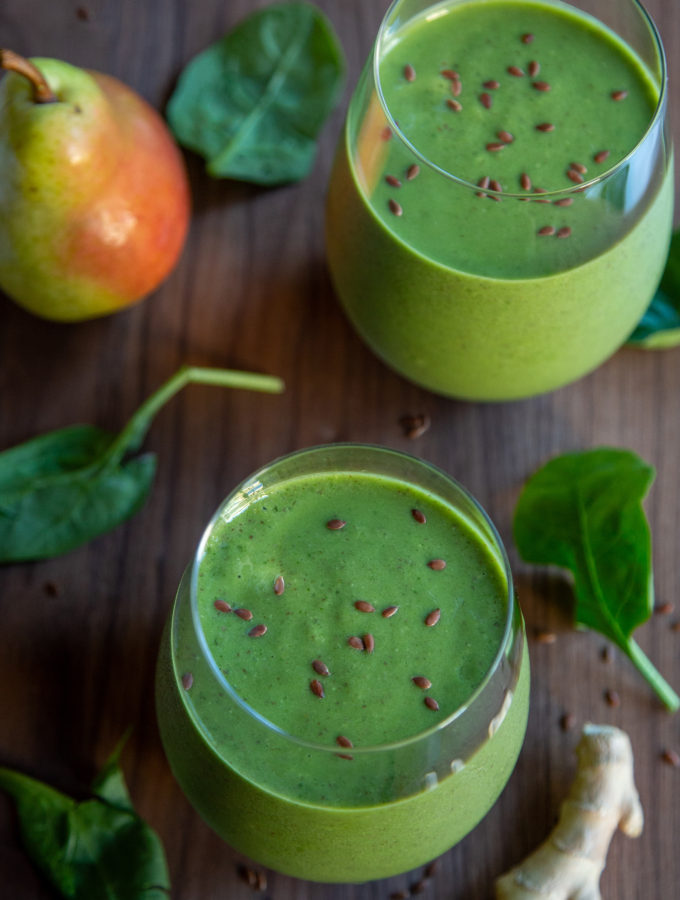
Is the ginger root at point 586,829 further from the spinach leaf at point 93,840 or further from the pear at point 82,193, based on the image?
the pear at point 82,193

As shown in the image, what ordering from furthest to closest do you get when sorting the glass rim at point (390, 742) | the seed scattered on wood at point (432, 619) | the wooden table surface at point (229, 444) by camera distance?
the wooden table surface at point (229, 444) → the seed scattered on wood at point (432, 619) → the glass rim at point (390, 742)

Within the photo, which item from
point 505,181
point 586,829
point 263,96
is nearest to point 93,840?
point 586,829

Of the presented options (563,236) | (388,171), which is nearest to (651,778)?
(563,236)

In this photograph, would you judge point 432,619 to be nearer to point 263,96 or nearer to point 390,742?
point 390,742

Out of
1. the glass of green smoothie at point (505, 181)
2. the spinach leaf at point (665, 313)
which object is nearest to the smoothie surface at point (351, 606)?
the glass of green smoothie at point (505, 181)

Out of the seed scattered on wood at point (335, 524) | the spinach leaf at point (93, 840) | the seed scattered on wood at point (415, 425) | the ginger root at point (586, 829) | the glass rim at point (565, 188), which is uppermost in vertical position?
the glass rim at point (565, 188)

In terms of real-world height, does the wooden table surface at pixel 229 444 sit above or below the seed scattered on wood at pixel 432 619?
below

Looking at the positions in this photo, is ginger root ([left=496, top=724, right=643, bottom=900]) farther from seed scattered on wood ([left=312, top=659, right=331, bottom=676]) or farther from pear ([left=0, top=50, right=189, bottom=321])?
pear ([left=0, top=50, right=189, bottom=321])
